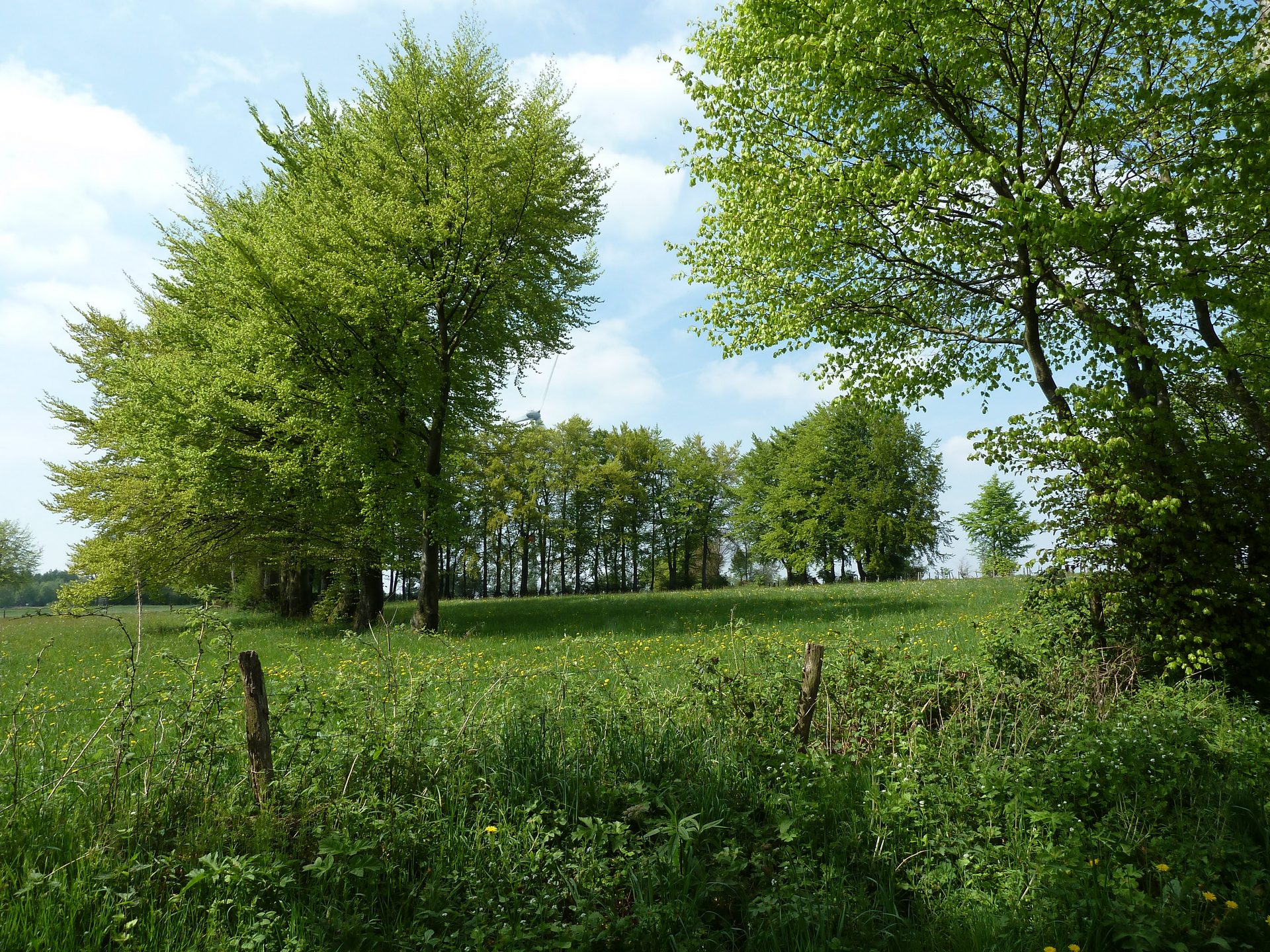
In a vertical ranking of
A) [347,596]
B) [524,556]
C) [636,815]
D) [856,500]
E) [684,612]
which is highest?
[856,500]

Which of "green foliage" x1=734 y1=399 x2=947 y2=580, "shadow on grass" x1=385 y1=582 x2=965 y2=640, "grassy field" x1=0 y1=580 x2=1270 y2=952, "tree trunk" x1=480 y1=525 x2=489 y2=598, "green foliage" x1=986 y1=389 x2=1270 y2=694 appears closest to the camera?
"grassy field" x1=0 y1=580 x2=1270 y2=952

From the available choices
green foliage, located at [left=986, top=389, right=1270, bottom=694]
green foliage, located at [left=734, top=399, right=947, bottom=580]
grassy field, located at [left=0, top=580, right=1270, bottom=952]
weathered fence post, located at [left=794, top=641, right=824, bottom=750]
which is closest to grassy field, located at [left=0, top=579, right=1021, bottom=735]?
grassy field, located at [left=0, top=580, right=1270, bottom=952]

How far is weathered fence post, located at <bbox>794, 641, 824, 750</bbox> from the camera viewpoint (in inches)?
212

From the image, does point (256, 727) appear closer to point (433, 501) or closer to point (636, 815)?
point (636, 815)

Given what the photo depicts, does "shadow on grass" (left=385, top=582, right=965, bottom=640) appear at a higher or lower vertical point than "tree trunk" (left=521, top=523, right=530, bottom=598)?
lower

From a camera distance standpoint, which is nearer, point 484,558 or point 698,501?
point 698,501

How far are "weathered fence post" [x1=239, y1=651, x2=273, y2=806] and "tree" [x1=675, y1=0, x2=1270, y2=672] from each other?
841 cm

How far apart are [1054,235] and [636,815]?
26.5 feet

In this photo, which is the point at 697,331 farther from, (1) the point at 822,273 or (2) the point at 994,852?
(2) the point at 994,852

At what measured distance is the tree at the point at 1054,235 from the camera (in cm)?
781

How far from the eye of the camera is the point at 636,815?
4.23m

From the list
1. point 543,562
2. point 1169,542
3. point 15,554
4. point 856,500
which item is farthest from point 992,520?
point 15,554

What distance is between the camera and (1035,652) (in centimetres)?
750

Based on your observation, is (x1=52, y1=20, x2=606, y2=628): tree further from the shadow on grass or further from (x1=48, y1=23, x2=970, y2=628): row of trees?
the shadow on grass
